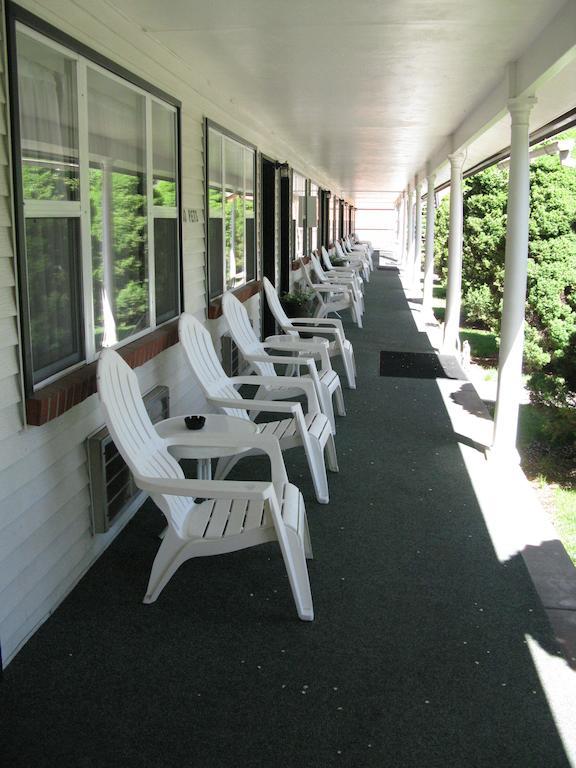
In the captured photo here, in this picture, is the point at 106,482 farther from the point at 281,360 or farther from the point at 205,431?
the point at 281,360

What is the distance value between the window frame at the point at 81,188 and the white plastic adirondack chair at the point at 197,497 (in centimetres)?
25

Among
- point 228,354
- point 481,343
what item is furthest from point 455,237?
point 481,343

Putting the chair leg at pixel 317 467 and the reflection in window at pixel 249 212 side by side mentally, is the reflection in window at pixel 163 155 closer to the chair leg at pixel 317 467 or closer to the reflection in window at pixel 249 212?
the chair leg at pixel 317 467

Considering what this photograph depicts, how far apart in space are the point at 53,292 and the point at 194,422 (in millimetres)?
962

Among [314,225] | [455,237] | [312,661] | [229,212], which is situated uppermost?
[229,212]

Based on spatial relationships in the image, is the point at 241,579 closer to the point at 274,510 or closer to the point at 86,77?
the point at 274,510

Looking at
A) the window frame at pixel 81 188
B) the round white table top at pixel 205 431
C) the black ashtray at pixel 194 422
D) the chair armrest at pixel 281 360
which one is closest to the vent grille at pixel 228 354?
the chair armrest at pixel 281 360

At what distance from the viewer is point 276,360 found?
216 inches

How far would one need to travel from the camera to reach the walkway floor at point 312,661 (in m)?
2.41

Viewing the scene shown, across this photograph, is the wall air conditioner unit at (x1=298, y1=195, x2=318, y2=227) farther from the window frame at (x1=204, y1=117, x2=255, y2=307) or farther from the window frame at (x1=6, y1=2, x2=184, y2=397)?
the window frame at (x1=6, y1=2, x2=184, y2=397)

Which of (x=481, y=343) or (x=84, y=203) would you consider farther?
(x=481, y=343)

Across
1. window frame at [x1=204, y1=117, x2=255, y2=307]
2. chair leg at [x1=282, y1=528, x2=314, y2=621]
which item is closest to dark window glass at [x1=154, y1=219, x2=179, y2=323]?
window frame at [x1=204, y1=117, x2=255, y2=307]

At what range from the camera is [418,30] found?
3887mm

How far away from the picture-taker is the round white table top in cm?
362
